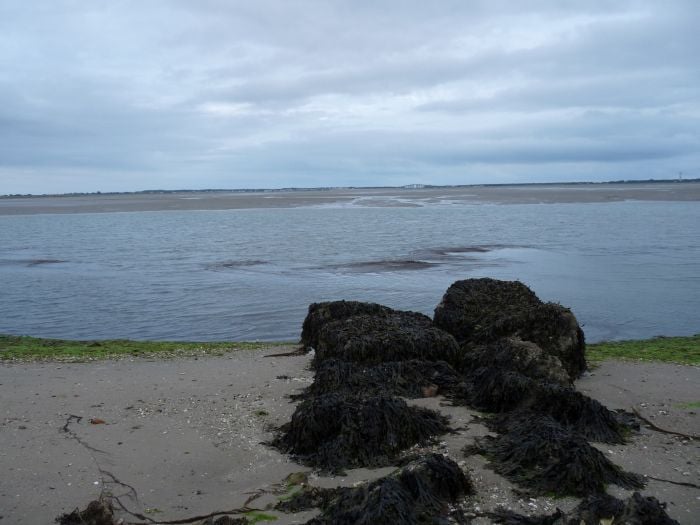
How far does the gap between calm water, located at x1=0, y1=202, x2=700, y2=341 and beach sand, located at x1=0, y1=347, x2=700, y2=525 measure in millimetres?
5002

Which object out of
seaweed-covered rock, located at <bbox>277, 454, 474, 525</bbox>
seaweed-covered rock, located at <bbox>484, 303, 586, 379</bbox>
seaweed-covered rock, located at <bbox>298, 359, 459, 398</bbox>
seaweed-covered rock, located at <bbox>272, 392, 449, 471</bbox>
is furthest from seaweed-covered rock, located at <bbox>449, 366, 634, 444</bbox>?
seaweed-covered rock, located at <bbox>277, 454, 474, 525</bbox>

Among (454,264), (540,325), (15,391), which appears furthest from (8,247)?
(540,325)

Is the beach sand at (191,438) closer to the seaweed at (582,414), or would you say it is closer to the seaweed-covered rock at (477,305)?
the seaweed at (582,414)

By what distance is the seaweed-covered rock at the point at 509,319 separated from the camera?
847 cm

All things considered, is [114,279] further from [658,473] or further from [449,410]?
[658,473]

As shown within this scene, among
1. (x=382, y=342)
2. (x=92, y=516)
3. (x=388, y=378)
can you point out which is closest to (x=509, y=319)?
(x=382, y=342)

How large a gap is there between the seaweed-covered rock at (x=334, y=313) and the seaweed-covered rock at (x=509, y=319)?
0.52m

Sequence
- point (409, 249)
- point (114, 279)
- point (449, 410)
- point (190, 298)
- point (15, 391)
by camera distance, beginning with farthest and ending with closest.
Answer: point (409, 249), point (114, 279), point (190, 298), point (15, 391), point (449, 410)

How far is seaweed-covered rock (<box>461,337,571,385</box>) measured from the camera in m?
7.46

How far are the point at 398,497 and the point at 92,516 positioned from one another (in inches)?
86.8

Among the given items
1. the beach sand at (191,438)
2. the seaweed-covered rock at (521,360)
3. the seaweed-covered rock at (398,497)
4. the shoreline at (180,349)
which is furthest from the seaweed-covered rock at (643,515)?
the shoreline at (180,349)

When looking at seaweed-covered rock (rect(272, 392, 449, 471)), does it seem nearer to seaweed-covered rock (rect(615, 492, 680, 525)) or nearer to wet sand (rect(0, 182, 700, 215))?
seaweed-covered rock (rect(615, 492, 680, 525))

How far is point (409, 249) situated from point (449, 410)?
69.4 feet

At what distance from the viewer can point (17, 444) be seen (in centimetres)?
607
